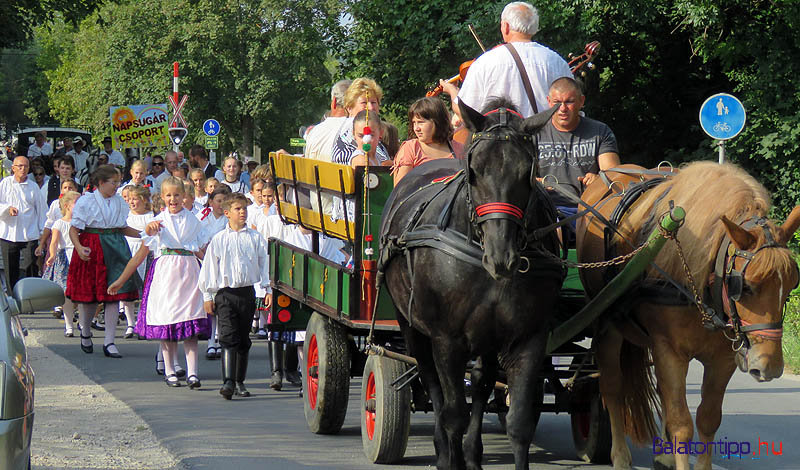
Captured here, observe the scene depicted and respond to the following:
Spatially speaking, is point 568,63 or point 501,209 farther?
point 568,63

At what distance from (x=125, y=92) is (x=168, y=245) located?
4725 cm

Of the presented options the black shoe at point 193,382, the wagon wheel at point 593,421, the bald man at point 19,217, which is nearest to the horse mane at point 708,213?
the wagon wheel at point 593,421

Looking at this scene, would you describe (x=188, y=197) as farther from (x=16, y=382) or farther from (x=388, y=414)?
(x=16, y=382)

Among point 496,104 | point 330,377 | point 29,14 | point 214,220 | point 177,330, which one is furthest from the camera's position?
point 29,14

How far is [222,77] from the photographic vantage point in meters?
55.7

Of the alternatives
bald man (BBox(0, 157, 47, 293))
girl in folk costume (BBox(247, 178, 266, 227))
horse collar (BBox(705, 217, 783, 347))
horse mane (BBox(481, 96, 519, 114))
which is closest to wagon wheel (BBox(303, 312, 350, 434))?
horse mane (BBox(481, 96, 519, 114))

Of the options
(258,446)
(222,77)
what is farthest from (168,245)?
(222,77)

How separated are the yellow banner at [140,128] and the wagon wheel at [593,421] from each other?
758 inches

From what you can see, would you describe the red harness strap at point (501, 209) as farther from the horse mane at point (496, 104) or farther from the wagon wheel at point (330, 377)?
the wagon wheel at point (330, 377)

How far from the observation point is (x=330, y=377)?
7941mm

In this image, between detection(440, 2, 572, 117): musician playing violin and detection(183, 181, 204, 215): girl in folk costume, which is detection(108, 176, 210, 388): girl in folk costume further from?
detection(440, 2, 572, 117): musician playing violin

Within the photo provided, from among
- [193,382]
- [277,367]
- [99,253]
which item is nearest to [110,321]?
[99,253]

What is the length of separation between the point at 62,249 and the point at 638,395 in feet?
32.4

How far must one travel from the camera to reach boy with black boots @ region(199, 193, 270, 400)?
10062mm
